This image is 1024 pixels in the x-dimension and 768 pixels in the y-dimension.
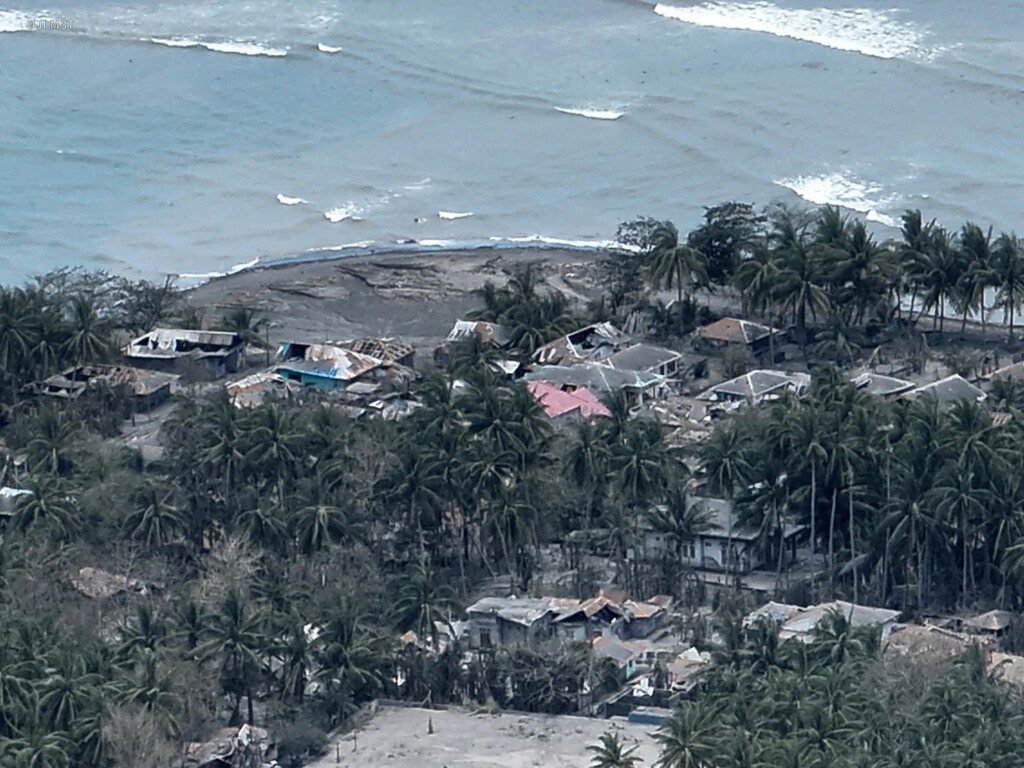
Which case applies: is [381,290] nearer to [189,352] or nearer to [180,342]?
[180,342]

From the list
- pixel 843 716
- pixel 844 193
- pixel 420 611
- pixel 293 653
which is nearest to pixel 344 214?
pixel 844 193

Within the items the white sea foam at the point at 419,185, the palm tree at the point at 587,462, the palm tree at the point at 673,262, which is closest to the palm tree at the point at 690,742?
the palm tree at the point at 587,462

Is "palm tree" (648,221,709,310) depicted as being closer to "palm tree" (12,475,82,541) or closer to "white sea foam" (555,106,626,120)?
"palm tree" (12,475,82,541)

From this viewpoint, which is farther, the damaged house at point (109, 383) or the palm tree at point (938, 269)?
the palm tree at point (938, 269)

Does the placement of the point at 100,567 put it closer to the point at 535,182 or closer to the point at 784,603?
the point at 784,603

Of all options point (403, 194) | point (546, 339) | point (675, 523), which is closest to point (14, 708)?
point (675, 523)

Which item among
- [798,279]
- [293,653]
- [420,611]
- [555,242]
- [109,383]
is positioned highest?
[798,279]

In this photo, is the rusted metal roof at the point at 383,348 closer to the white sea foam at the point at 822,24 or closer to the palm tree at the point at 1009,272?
the palm tree at the point at 1009,272
